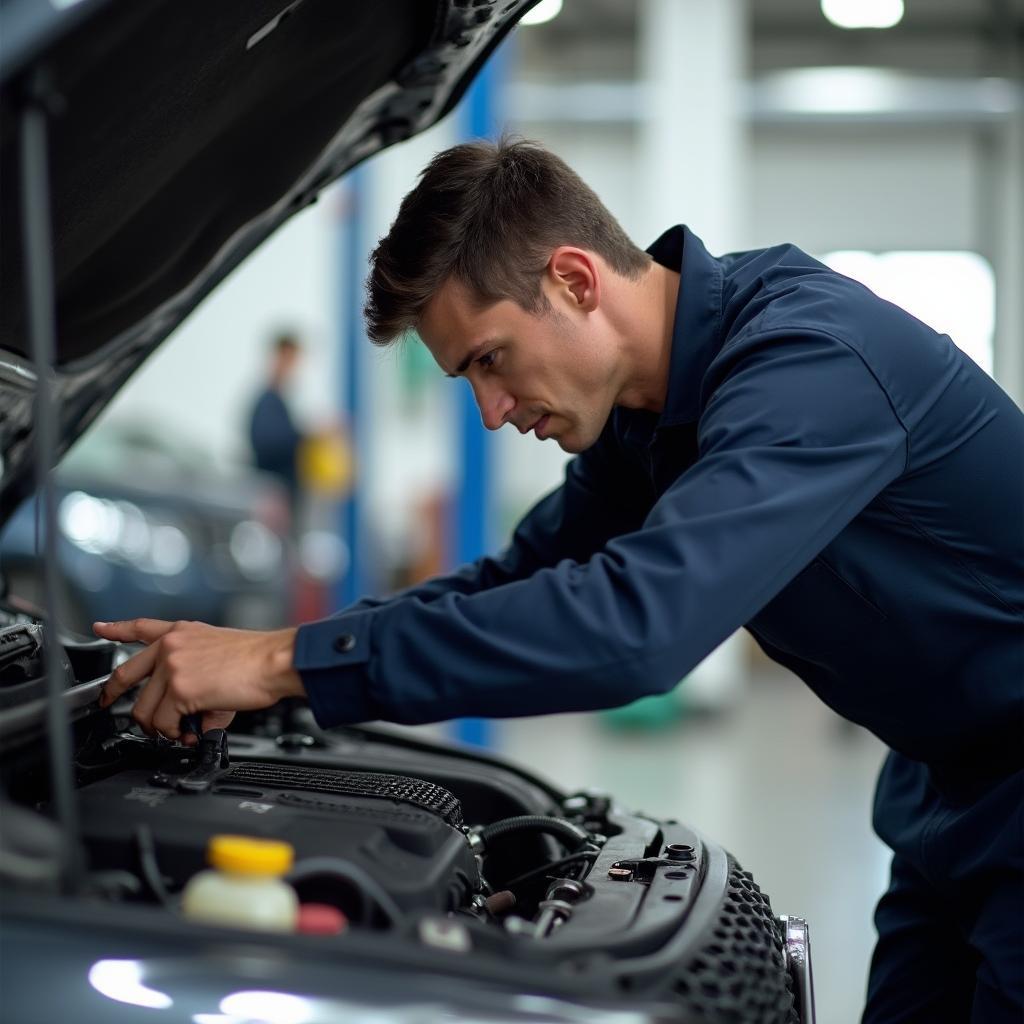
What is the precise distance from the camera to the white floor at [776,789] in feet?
12.1

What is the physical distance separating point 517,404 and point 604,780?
4078 mm

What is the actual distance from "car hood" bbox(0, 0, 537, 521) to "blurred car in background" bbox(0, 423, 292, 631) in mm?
2866

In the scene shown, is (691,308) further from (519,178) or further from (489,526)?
(489,526)

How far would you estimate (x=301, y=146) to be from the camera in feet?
6.44

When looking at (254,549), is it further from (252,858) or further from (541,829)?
(252,858)

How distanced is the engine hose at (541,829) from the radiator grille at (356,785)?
0.41ft

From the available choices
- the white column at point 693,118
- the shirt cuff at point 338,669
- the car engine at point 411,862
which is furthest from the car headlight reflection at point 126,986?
the white column at point 693,118

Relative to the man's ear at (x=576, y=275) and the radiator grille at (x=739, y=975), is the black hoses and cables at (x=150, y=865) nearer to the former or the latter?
the radiator grille at (x=739, y=975)

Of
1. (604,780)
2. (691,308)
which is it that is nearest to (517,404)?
(691,308)

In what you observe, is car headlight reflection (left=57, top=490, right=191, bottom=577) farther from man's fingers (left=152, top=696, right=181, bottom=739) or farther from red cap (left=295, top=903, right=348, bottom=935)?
red cap (left=295, top=903, right=348, bottom=935)

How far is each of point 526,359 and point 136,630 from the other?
0.56m

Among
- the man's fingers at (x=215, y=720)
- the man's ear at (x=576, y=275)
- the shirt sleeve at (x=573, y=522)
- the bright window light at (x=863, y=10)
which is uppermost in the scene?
the bright window light at (x=863, y=10)

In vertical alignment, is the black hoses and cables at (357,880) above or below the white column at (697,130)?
below

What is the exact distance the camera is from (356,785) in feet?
5.01
